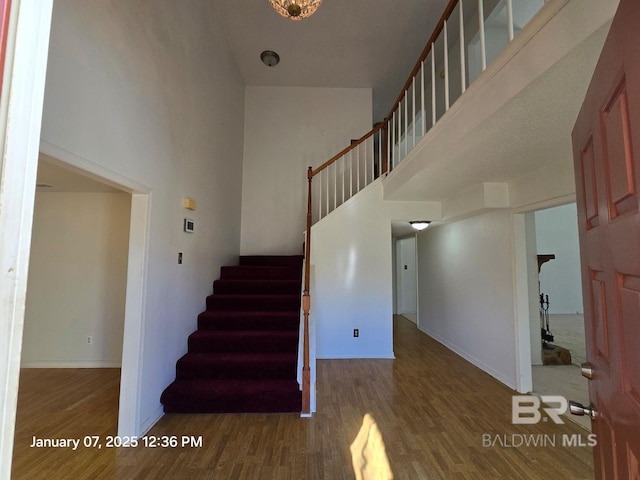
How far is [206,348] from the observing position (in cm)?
311

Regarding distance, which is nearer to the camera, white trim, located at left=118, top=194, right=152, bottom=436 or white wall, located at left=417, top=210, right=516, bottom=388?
white trim, located at left=118, top=194, right=152, bottom=436

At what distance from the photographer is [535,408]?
9.23 ft

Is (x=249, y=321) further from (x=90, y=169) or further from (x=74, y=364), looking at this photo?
(x=74, y=364)

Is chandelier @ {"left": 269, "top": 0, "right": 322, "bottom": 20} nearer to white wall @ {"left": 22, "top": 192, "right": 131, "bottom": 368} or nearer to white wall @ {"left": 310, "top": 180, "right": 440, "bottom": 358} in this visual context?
white wall @ {"left": 310, "top": 180, "right": 440, "bottom": 358}

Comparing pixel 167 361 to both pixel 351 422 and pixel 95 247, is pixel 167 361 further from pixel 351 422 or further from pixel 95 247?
pixel 95 247

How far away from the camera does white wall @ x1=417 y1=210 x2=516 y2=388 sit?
333cm

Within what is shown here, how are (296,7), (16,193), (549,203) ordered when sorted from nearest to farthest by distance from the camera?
(16,193), (296,7), (549,203)

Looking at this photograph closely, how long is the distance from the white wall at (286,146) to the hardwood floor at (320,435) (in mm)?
2861

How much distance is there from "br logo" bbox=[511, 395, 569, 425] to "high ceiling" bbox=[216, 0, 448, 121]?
4.79m

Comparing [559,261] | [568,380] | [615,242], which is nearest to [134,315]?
[615,242]

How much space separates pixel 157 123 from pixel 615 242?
9.88ft

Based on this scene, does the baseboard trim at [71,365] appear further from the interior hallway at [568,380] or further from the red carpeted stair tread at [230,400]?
the interior hallway at [568,380]

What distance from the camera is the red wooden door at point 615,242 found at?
24.0 inches

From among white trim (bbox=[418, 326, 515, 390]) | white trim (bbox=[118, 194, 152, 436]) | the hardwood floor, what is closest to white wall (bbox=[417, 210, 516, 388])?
white trim (bbox=[418, 326, 515, 390])
